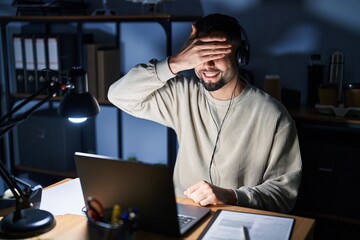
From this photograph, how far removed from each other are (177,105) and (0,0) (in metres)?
2.04

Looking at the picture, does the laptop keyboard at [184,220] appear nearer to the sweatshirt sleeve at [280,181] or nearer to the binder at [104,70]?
the sweatshirt sleeve at [280,181]

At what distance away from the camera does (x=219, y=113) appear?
174 centimetres

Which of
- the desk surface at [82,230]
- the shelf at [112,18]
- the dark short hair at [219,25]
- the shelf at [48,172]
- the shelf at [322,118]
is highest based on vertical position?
the shelf at [112,18]

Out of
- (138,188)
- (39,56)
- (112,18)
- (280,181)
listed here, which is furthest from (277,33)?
(138,188)

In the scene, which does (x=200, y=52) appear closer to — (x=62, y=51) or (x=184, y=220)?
(x=184, y=220)

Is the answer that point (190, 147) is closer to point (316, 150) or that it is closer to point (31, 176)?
point (316, 150)

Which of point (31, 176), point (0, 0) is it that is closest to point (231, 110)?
point (31, 176)

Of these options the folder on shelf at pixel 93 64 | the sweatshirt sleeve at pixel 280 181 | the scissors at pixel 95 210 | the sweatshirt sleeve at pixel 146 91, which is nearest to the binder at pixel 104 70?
the folder on shelf at pixel 93 64

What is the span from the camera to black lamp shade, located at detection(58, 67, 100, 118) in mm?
1197

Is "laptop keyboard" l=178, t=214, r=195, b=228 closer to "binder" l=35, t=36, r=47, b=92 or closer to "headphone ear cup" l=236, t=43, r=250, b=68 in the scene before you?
"headphone ear cup" l=236, t=43, r=250, b=68

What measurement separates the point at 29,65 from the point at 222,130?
5.37 feet

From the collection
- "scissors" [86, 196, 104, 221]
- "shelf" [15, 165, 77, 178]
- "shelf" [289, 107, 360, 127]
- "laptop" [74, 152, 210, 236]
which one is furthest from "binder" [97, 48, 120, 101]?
"scissors" [86, 196, 104, 221]

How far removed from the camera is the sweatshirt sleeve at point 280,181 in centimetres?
146

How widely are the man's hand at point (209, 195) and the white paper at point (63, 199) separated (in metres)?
0.33
